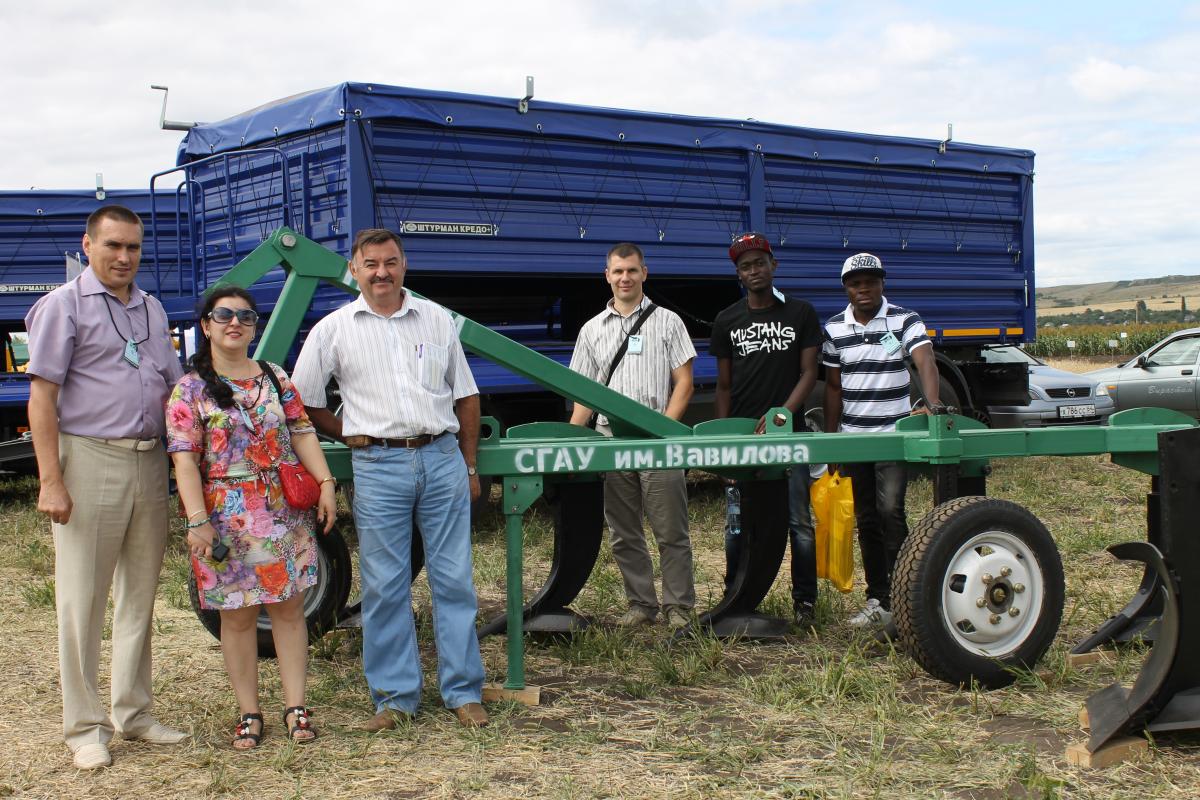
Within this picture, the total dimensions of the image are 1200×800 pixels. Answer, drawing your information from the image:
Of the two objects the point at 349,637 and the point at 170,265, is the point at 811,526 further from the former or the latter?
the point at 170,265

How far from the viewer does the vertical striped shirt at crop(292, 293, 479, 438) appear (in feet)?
12.2

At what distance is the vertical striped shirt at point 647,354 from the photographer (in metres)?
5.00

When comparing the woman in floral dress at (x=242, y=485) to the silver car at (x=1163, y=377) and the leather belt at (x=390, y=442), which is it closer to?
the leather belt at (x=390, y=442)

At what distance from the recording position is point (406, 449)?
12.3ft

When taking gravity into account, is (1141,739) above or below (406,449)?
below

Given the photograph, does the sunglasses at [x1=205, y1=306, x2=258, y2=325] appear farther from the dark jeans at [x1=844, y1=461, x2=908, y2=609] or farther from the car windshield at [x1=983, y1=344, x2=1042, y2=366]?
the car windshield at [x1=983, y1=344, x2=1042, y2=366]

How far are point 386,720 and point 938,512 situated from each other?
203 centimetres

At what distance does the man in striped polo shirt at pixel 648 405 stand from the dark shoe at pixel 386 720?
145cm

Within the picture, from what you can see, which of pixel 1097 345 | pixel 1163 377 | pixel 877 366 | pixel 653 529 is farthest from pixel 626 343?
pixel 1097 345

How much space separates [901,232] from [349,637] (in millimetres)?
6213

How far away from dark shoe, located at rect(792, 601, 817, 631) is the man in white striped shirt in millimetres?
1655

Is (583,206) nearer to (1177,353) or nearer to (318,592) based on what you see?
(318,592)

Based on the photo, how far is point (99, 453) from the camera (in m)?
3.49

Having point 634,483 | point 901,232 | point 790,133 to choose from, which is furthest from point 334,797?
point 901,232
